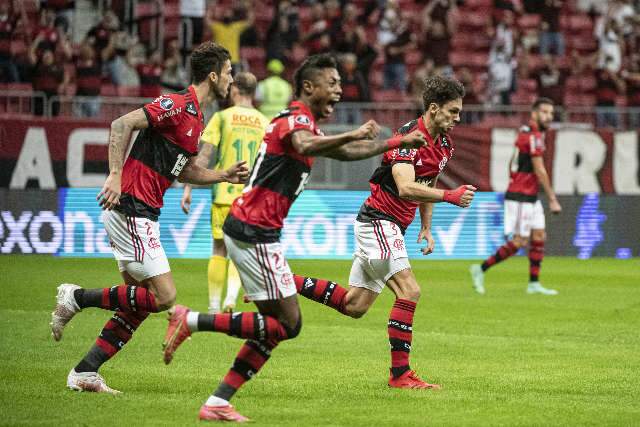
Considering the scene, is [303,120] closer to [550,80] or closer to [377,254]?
[377,254]

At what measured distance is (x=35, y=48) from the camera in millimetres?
22125

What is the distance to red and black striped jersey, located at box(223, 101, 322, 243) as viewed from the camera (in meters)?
7.15

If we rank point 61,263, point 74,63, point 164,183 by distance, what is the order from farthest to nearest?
point 74,63 < point 61,263 < point 164,183

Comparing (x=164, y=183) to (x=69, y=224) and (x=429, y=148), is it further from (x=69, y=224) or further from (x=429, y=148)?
(x=69, y=224)

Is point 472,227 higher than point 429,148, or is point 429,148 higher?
point 429,148

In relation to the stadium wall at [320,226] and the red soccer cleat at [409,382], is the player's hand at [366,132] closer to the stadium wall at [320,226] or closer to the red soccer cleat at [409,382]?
the red soccer cleat at [409,382]

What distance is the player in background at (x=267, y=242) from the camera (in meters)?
7.04

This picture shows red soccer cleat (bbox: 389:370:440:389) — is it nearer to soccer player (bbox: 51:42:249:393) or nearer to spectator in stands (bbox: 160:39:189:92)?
soccer player (bbox: 51:42:249:393)

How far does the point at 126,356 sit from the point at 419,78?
14.6 metres

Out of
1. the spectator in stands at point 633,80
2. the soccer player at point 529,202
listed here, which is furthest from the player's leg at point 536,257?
the spectator in stands at point 633,80

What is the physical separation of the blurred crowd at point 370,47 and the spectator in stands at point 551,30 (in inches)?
1.2

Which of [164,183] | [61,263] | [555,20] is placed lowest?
[61,263]

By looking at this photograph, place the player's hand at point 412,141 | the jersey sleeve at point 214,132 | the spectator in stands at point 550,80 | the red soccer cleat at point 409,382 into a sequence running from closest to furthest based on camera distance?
the player's hand at point 412,141
the red soccer cleat at point 409,382
the jersey sleeve at point 214,132
the spectator in stands at point 550,80

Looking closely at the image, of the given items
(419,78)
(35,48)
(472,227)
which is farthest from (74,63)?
(472,227)
